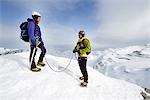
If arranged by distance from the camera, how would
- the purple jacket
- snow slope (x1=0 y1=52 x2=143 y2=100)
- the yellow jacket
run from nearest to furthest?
snow slope (x1=0 y1=52 x2=143 y2=100), the purple jacket, the yellow jacket

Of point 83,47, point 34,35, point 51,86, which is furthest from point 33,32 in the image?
point 51,86

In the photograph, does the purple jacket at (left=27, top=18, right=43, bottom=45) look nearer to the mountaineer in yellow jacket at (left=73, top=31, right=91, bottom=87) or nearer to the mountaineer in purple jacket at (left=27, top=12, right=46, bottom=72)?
the mountaineer in purple jacket at (left=27, top=12, right=46, bottom=72)

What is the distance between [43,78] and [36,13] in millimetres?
3443

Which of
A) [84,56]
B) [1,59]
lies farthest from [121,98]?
[1,59]

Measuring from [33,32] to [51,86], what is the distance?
289 cm

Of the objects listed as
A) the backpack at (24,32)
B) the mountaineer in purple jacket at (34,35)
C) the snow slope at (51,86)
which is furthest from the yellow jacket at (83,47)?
the backpack at (24,32)

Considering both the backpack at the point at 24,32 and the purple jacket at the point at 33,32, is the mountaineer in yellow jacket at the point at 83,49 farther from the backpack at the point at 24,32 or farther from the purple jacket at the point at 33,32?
the backpack at the point at 24,32

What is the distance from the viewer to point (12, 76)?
36.9ft

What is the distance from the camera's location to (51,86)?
35.6 feet

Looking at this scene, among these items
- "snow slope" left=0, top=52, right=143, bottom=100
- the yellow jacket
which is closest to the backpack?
"snow slope" left=0, top=52, right=143, bottom=100

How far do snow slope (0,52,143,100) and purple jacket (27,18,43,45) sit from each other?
170cm

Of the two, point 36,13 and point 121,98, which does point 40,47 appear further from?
point 121,98

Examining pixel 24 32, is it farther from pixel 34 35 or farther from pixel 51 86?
pixel 51 86

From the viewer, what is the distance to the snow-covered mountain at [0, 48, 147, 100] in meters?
9.88
